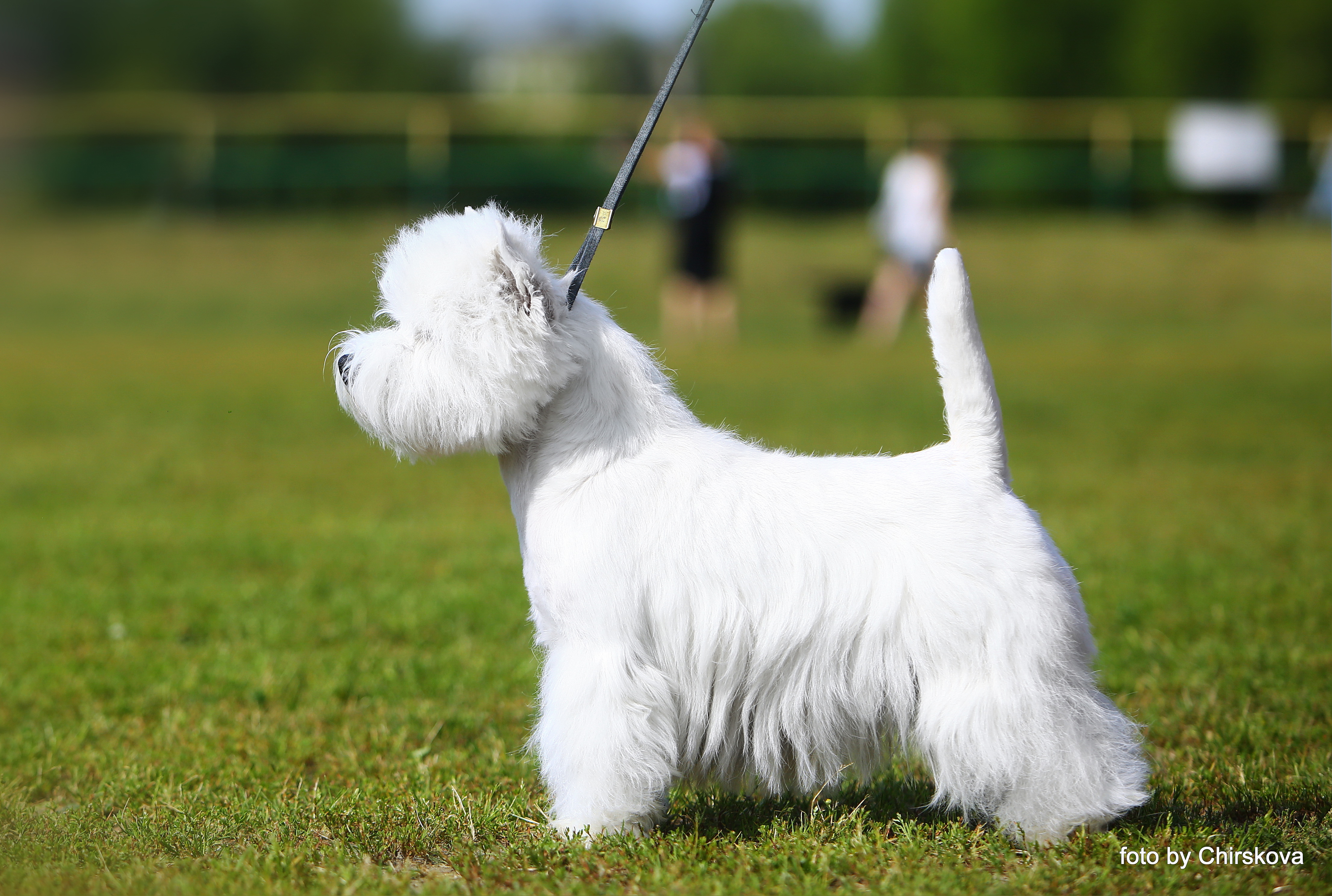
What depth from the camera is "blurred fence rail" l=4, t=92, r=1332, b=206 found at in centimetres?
2820

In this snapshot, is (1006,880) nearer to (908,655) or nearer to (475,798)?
(908,655)

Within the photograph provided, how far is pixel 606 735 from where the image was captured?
3080 millimetres

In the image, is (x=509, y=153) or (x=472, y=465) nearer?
(x=472, y=465)

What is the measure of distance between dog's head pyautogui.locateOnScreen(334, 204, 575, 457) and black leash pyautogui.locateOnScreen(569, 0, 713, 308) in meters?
0.09

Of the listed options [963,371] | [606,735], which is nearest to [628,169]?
[963,371]

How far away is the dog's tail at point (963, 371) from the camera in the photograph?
10.4 ft

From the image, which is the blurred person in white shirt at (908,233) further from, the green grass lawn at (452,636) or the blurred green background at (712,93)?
the blurred green background at (712,93)

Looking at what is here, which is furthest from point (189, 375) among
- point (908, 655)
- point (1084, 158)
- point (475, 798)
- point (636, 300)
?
point (1084, 158)

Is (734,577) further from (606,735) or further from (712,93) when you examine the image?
(712,93)

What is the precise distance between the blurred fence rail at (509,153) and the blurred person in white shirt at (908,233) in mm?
8173

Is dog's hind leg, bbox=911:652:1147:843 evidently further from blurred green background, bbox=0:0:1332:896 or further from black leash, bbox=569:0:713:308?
black leash, bbox=569:0:713:308

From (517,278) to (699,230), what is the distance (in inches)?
613

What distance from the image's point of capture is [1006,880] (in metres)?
3.02

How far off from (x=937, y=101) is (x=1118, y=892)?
38.0 metres
